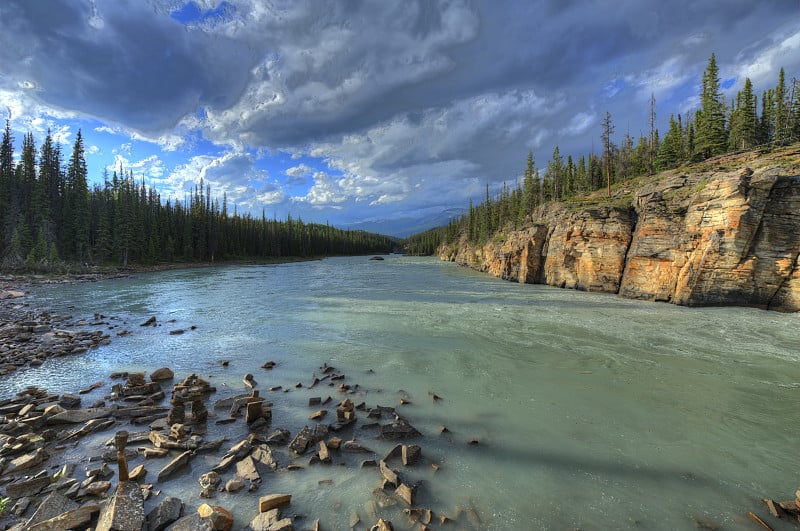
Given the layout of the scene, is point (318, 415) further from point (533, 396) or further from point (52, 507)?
point (533, 396)

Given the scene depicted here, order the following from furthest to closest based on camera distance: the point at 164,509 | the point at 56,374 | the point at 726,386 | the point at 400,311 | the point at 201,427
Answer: the point at 400,311, the point at 56,374, the point at 726,386, the point at 201,427, the point at 164,509

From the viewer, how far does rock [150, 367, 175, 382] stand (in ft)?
39.9

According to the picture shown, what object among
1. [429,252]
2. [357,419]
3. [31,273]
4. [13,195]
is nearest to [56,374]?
[357,419]

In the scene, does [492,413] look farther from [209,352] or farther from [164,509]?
[209,352]

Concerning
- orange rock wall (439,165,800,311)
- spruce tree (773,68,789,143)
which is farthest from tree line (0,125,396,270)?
spruce tree (773,68,789,143)

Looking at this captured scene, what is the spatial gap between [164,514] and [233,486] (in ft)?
3.84

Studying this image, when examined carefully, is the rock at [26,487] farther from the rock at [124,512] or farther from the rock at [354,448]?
the rock at [354,448]

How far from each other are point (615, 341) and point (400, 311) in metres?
A: 14.7

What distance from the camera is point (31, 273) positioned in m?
46.8

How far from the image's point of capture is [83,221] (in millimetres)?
63594

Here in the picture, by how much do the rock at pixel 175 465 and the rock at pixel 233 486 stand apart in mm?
1434

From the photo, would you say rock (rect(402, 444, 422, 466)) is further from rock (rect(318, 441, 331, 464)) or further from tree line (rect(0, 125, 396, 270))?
tree line (rect(0, 125, 396, 270))

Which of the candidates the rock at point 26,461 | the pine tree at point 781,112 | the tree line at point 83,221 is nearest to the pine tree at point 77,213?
the tree line at point 83,221

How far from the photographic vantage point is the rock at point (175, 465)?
268 inches
